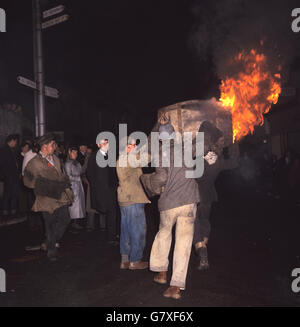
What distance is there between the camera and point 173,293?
4.93m

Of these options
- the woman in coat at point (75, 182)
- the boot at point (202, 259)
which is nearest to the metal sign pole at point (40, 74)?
the woman in coat at point (75, 182)

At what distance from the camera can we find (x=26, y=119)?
56.6 feet

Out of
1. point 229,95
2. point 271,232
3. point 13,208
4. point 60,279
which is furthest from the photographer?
point 229,95

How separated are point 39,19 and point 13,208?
15.8 feet

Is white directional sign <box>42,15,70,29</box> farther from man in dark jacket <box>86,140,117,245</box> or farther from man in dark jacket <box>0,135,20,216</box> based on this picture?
man in dark jacket <box>86,140,117,245</box>

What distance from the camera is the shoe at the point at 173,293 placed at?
489cm

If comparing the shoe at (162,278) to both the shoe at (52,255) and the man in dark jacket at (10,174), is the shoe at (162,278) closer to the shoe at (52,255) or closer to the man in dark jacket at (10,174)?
the shoe at (52,255)

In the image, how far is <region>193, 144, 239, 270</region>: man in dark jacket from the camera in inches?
245

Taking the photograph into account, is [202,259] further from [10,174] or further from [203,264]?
[10,174]

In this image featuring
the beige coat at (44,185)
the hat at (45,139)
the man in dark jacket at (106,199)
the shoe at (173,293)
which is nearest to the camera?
the shoe at (173,293)
